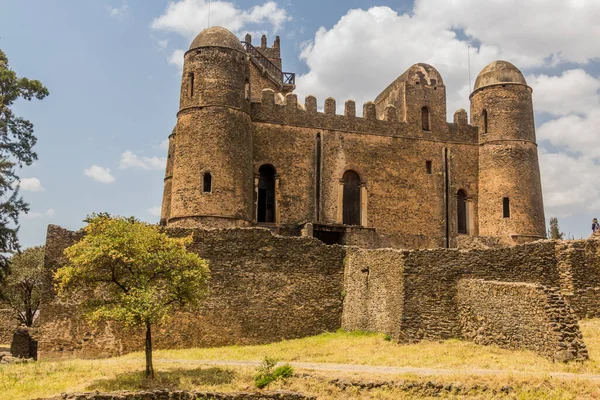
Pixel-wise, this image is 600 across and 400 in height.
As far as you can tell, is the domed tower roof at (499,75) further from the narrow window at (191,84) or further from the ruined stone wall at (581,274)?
the ruined stone wall at (581,274)

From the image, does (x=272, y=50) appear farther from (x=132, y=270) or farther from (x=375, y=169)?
(x=132, y=270)

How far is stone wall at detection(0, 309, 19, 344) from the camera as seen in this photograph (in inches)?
1185

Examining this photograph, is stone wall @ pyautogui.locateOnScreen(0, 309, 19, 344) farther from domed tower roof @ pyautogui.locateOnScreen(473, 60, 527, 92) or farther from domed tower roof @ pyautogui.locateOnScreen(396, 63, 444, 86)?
domed tower roof @ pyautogui.locateOnScreen(473, 60, 527, 92)

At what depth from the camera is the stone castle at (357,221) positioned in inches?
752

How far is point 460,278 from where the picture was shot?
19094mm

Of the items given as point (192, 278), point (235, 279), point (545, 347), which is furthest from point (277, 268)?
point (545, 347)

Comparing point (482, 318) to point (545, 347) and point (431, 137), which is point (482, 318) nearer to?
point (545, 347)

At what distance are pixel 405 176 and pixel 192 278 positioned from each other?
17.2 metres

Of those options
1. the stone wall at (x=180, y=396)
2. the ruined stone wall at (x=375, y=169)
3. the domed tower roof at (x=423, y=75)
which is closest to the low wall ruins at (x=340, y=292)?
the stone wall at (x=180, y=396)

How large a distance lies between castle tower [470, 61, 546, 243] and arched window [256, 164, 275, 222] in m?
10.3

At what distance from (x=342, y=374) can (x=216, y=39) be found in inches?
712

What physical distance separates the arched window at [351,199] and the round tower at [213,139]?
15.9 ft

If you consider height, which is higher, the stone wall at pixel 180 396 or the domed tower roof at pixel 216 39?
the domed tower roof at pixel 216 39

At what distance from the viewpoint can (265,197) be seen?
98.2 feet
